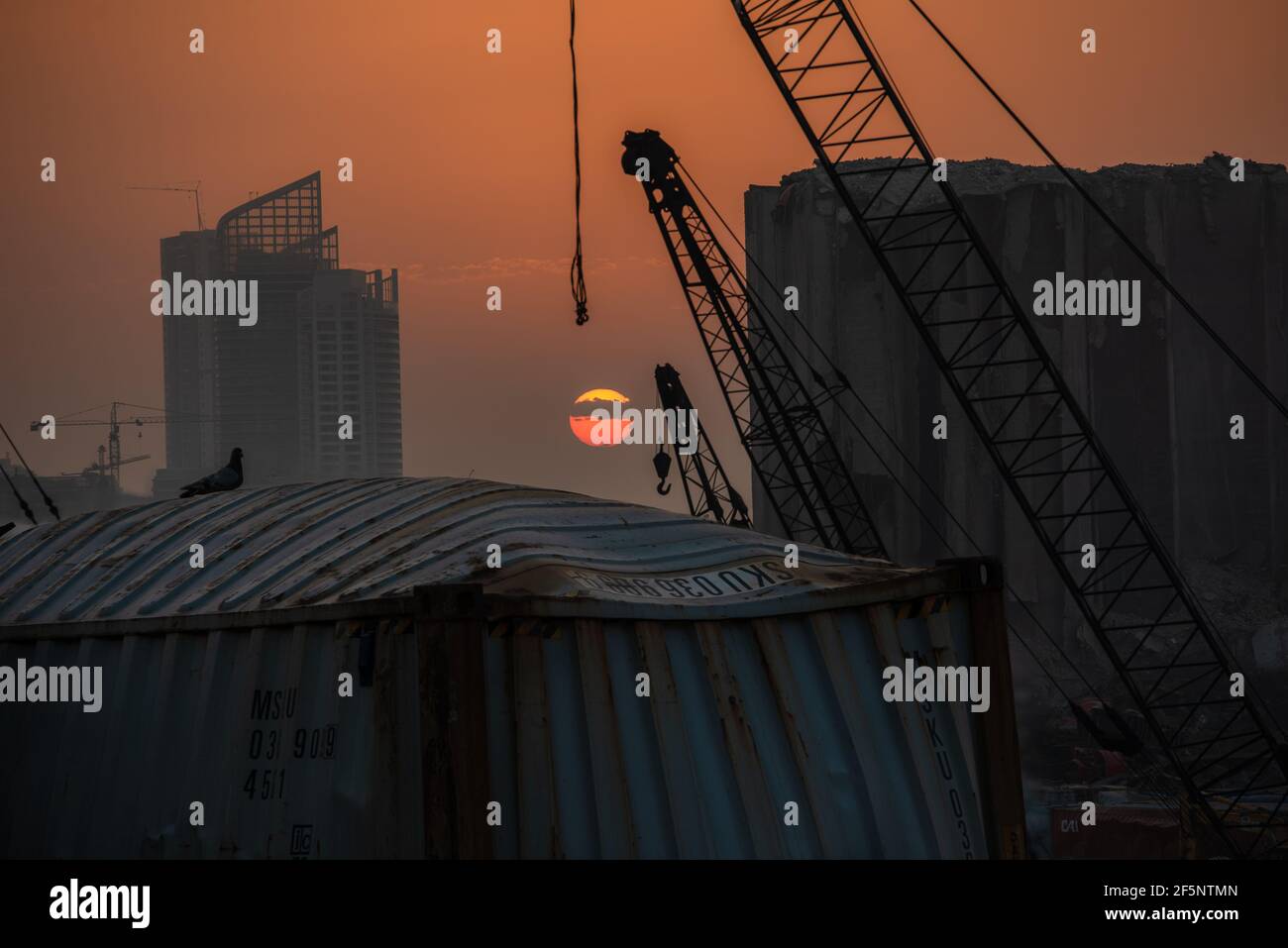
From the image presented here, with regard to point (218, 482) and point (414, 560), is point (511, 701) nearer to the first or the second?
point (414, 560)

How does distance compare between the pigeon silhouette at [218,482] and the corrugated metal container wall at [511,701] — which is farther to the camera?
the pigeon silhouette at [218,482]

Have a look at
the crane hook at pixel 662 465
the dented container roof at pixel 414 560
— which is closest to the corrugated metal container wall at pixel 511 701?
the dented container roof at pixel 414 560

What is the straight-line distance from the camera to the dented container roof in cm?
1000

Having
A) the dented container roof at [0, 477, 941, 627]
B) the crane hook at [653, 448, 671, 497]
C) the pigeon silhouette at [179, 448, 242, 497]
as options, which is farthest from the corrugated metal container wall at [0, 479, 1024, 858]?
the crane hook at [653, 448, 671, 497]

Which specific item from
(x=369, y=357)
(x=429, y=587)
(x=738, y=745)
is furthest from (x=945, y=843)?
(x=369, y=357)

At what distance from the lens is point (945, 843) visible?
33.3 feet

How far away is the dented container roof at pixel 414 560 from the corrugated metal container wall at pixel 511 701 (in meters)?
0.04

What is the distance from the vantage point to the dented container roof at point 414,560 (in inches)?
394

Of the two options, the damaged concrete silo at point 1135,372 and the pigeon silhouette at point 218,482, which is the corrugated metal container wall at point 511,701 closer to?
the pigeon silhouette at point 218,482

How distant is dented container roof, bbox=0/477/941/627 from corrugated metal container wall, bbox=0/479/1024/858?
0.04 metres

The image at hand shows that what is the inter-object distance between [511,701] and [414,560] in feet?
6.44

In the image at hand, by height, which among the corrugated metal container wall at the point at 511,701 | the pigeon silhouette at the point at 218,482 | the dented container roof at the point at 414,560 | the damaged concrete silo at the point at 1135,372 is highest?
the damaged concrete silo at the point at 1135,372
